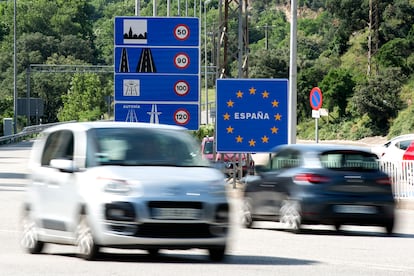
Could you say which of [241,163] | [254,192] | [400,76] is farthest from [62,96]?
[254,192]

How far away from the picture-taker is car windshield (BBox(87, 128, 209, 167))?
1636cm

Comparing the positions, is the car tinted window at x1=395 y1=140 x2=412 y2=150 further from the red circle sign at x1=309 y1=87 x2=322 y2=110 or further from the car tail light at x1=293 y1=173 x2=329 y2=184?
the car tail light at x1=293 y1=173 x2=329 y2=184

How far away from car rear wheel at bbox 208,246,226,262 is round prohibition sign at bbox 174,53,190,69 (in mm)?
21673

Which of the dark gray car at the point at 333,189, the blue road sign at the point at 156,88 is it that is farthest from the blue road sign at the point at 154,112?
the dark gray car at the point at 333,189

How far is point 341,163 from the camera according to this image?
72.6ft

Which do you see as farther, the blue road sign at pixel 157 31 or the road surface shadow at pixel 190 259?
the blue road sign at pixel 157 31

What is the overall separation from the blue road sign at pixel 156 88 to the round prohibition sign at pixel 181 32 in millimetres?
1052

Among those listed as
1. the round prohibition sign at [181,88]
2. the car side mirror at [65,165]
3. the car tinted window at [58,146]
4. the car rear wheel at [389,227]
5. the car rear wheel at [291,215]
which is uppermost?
the round prohibition sign at [181,88]

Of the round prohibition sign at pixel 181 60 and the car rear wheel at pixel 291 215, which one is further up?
the round prohibition sign at pixel 181 60

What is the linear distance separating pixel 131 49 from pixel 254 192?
14866mm

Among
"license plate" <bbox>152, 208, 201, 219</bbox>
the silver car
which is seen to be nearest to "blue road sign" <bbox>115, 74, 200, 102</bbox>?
the silver car

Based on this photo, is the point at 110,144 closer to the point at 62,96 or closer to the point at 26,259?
the point at 26,259

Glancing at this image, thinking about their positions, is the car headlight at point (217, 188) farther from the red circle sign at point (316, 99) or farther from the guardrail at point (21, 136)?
the guardrail at point (21, 136)

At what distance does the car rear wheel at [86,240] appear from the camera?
1584 cm
